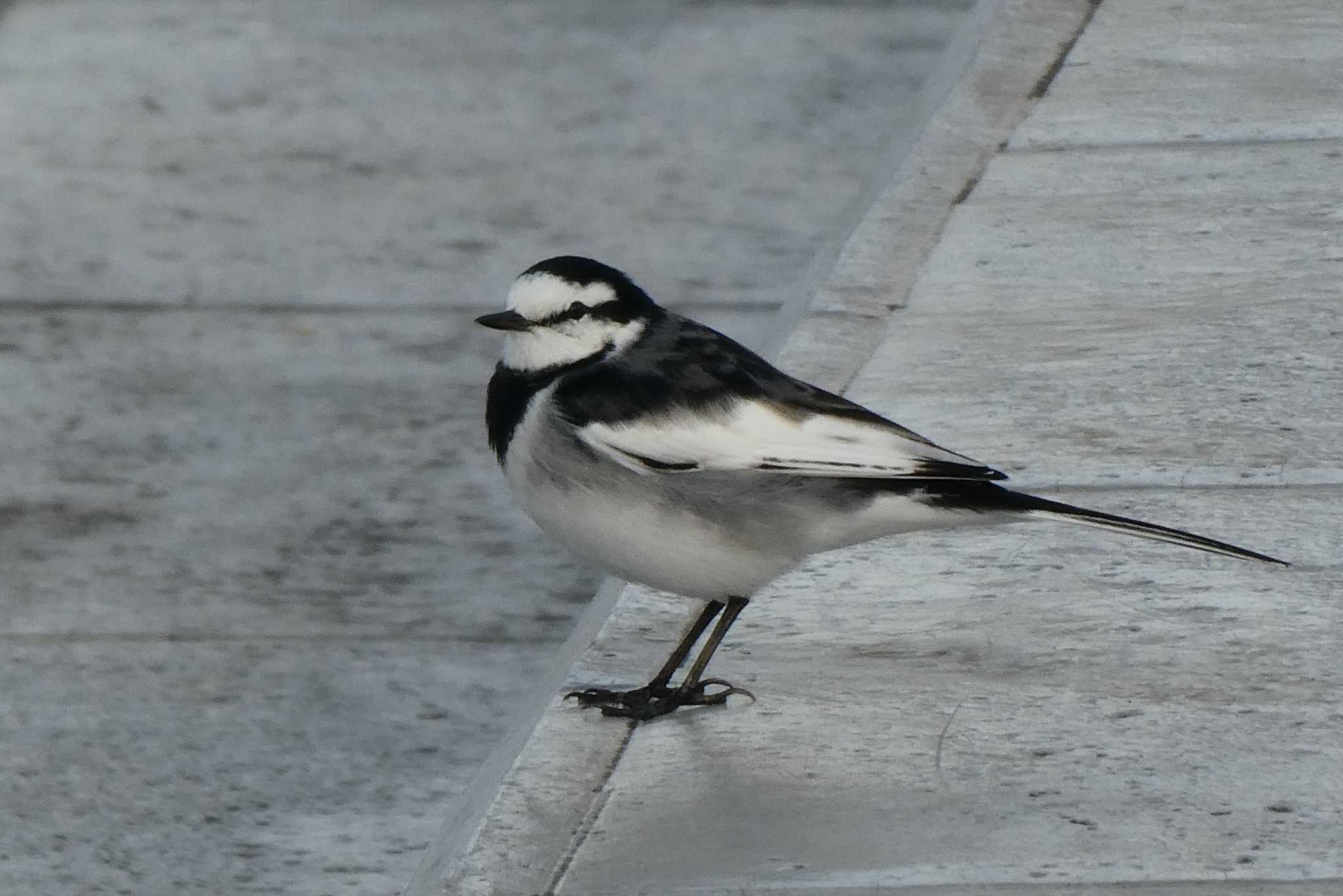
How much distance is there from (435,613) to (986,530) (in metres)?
1.59

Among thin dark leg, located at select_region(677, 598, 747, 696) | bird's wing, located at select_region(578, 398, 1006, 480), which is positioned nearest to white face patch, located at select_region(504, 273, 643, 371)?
bird's wing, located at select_region(578, 398, 1006, 480)

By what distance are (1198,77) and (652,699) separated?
458 centimetres

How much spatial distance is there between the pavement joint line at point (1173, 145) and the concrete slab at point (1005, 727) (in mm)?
2635

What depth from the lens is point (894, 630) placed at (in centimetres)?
500

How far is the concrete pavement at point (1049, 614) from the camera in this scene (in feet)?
13.5

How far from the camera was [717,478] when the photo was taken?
4504mm

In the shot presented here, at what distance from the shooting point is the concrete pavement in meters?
4.10

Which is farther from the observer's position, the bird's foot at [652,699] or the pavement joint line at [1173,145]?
the pavement joint line at [1173,145]

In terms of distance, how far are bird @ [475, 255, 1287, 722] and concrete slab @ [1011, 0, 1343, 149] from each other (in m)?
3.65

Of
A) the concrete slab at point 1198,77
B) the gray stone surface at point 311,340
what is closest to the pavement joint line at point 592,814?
the gray stone surface at point 311,340

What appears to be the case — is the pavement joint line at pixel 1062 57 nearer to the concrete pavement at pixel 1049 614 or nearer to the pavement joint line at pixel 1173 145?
the concrete pavement at pixel 1049 614

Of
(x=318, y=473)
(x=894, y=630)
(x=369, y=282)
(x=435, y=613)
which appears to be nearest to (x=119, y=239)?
(x=369, y=282)

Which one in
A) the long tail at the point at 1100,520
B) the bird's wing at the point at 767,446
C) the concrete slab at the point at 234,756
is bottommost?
the concrete slab at the point at 234,756

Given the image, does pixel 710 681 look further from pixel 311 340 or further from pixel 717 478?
pixel 311 340
